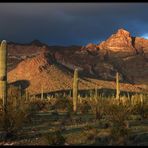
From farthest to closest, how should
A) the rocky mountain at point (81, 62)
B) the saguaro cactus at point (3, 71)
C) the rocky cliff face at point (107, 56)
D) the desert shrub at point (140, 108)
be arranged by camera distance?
the rocky cliff face at point (107, 56) → the rocky mountain at point (81, 62) → the desert shrub at point (140, 108) → the saguaro cactus at point (3, 71)

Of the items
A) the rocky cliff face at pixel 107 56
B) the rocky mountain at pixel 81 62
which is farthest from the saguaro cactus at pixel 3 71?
the rocky cliff face at pixel 107 56

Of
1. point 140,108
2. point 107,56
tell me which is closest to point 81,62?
point 107,56

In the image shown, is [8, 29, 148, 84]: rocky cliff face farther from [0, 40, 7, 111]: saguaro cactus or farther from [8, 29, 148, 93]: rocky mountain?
[0, 40, 7, 111]: saguaro cactus

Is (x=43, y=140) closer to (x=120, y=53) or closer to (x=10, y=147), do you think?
(x=10, y=147)

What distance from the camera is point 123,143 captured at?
16172 millimetres

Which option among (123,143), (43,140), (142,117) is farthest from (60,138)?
(142,117)

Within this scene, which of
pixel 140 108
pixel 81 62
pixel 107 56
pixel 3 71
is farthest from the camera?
pixel 107 56

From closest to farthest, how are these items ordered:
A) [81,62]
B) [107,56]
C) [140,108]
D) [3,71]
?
[3,71]
[140,108]
[81,62]
[107,56]

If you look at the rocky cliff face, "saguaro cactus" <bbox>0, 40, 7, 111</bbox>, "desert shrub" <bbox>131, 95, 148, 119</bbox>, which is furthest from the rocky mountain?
"saguaro cactus" <bbox>0, 40, 7, 111</bbox>

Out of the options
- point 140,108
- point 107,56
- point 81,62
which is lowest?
point 140,108

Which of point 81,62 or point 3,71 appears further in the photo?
point 81,62

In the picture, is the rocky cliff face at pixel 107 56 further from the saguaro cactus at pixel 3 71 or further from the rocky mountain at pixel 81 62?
the saguaro cactus at pixel 3 71

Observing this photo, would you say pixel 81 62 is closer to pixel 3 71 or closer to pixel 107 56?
pixel 107 56

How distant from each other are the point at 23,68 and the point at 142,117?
59.1 meters
